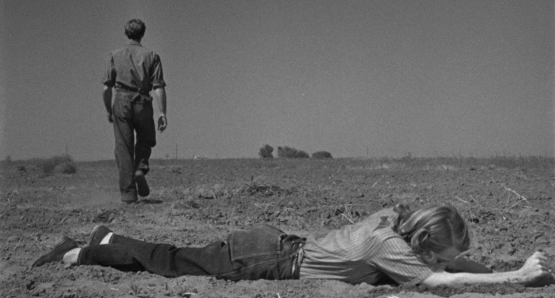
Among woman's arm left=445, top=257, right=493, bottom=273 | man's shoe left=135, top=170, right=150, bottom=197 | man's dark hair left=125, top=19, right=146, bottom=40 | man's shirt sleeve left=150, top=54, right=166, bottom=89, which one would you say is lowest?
woman's arm left=445, top=257, right=493, bottom=273

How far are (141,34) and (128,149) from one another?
4.46ft

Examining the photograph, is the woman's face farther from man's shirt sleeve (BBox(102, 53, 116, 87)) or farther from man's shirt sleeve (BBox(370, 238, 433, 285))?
man's shirt sleeve (BBox(102, 53, 116, 87))

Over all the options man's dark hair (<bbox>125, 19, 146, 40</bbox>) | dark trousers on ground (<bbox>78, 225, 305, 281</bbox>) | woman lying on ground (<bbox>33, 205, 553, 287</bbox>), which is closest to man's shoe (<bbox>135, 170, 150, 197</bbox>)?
man's dark hair (<bbox>125, 19, 146, 40</bbox>)

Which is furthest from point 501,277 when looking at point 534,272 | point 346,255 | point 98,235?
point 98,235

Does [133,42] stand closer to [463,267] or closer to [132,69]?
[132,69]

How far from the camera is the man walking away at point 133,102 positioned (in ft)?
27.5

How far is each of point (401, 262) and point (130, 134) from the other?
516 cm

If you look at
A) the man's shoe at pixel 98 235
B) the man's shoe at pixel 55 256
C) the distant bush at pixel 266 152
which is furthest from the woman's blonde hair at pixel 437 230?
the distant bush at pixel 266 152

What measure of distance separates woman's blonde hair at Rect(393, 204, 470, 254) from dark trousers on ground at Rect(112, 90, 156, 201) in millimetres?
5081

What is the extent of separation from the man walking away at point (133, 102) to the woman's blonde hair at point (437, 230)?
5.08 metres

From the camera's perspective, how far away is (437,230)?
3936 mm

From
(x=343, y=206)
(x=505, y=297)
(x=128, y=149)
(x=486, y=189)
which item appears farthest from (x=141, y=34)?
(x=505, y=297)

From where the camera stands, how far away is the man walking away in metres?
8.38

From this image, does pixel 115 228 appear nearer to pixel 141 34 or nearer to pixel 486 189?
pixel 141 34
